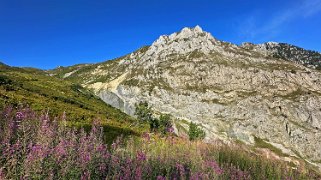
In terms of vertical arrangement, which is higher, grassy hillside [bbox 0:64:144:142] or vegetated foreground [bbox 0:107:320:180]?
grassy hillside [bbox 0:64:144:142]

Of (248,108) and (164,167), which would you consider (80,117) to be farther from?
(248,108)

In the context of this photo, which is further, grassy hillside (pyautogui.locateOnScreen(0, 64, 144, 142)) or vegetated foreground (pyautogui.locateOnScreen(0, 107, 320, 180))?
grassy hillside (pyautogui.locateOnScreen(0, 64, 144, 142))

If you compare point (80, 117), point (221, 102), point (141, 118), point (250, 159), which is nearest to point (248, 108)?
point (221, 102)

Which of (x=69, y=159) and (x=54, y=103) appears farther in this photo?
(x=54, y=103)

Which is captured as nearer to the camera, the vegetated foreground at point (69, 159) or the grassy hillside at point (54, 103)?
the vegetated foreground at point (69, 159)

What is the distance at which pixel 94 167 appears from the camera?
745 cm

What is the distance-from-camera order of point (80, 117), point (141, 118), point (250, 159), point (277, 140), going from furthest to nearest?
point (277, 140) < point (141, 118) < point (80, 117) < point (250, 159)

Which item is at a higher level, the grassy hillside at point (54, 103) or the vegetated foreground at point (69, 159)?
the grassy hillside at point (54, 103)

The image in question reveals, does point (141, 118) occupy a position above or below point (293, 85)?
below

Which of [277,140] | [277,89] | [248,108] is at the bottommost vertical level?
[277,140]

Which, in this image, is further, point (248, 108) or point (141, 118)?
point (248, 108)

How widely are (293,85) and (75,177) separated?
21115cm

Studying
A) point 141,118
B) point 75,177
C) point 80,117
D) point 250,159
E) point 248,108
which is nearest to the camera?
point 75,177

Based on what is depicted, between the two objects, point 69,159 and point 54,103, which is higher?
point 54,103
